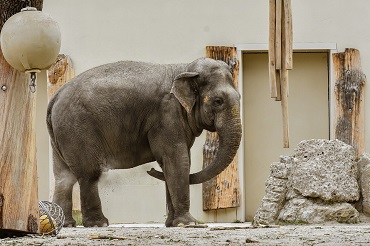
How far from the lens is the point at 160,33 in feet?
53.7

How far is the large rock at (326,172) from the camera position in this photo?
44.3 feet

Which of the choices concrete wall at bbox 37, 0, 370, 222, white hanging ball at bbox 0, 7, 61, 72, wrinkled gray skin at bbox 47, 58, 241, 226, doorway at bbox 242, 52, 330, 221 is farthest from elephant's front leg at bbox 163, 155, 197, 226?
white hanging ball at bbox 0, 7, 61, 72

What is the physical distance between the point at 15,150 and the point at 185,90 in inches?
145

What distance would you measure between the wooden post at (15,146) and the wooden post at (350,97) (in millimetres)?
7181

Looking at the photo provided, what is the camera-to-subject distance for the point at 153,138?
12.9 metres

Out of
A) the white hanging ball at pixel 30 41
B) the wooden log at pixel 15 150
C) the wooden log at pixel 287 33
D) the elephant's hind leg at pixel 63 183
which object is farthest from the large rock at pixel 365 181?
the white hanging ball at pixel 30 41

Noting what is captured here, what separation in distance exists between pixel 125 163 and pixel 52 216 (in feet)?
8.13

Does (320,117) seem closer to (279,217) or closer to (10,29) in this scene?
(279,217)

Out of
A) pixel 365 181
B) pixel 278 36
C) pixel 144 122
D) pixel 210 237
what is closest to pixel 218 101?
pixel 144 122

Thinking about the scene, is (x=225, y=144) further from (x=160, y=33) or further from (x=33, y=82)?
(x=33, y=82)

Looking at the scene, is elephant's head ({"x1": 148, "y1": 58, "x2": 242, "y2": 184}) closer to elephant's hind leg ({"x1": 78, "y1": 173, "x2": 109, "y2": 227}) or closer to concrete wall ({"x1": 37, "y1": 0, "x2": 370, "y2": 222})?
elephant's hind leg ({"x1": 78, "y1": 173, "x2": 109, "y2": 227})

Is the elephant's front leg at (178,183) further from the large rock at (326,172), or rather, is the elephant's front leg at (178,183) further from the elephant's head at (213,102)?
the large rock at (326,172)

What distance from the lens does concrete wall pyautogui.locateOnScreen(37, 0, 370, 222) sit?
635 inches

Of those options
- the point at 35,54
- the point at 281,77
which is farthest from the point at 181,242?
the point at 281,77
